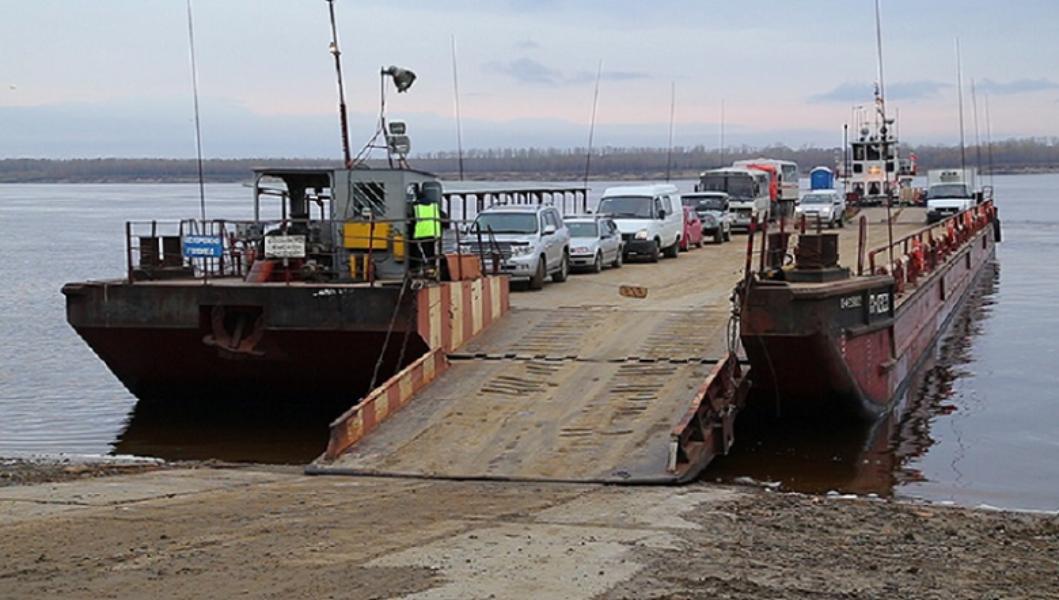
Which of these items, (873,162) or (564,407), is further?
(873,162)

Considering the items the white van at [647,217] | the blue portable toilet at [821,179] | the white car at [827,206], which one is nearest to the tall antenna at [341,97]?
the white van at [647,217]

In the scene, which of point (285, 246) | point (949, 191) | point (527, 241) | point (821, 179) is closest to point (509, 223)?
point (527, 241)

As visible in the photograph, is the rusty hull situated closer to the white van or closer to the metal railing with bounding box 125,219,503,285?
the metal railing with bounding box 125,219,503,285

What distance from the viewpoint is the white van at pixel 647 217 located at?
31844 mm

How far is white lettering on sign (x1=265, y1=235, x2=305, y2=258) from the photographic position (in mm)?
18125

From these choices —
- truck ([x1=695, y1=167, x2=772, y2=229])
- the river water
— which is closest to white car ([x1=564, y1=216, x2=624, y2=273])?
the river water

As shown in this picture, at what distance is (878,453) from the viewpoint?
16859mm

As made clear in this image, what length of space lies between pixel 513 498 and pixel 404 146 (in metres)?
9.31

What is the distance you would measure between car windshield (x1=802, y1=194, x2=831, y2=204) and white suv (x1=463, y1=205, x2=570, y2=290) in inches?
909

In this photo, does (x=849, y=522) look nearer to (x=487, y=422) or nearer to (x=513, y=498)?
(x=513, y=498)

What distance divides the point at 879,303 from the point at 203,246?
29.6ft

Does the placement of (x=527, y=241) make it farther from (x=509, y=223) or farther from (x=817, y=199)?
(x=817, y=199)

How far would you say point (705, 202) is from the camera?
4225 centimetres

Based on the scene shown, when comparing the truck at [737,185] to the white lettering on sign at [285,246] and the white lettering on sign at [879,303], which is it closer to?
the white lettering on sign at [879,303]
